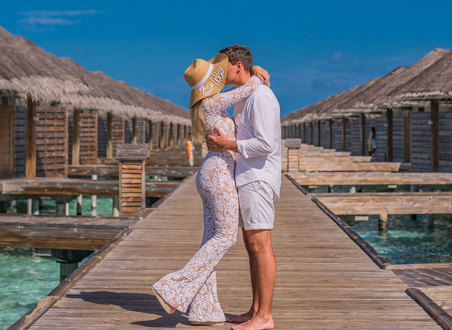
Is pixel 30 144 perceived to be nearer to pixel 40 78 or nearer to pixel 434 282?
pixel 40 78

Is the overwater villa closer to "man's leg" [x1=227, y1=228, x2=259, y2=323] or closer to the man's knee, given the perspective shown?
"man's leg" [x1=227, y1=228, x2=259, y2=323]

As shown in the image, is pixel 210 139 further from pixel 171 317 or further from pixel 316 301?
pixel 316 301

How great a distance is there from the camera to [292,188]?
39.1 ft

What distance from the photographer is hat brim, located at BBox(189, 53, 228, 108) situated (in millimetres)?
2791

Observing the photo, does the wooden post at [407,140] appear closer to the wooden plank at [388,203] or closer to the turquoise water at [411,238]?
the turquoise water at [411,238]

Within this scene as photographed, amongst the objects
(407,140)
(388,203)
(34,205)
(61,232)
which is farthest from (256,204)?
(407,140)

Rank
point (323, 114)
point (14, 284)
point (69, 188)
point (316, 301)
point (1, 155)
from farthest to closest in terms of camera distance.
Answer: point (323, 114) < point (1, 155) < point (69, 188) < point (14, 284) < point (316, 301)

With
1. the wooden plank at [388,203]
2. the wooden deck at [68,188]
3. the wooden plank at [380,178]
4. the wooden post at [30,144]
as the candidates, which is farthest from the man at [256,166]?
the wooden post at [30,144]

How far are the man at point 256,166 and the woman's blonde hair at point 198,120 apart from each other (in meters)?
0.09

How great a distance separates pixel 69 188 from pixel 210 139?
381 inches

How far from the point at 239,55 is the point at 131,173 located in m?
5.66

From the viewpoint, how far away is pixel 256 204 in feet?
9.07

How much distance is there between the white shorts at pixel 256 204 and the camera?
2.76 metres

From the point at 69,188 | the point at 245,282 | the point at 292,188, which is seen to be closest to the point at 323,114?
the point at 292,188
